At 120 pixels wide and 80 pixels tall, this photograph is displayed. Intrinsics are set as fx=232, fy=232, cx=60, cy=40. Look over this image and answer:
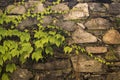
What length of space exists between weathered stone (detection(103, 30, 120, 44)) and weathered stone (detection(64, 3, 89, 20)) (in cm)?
45

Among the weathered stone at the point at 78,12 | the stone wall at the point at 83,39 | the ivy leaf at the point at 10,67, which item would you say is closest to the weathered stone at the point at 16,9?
the stone wall at the point at 83,39

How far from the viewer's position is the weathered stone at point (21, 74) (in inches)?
137

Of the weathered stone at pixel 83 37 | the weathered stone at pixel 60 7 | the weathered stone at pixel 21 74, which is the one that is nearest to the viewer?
the weathered stone at pixel 21 74

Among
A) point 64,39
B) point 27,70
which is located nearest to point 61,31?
point 64,39

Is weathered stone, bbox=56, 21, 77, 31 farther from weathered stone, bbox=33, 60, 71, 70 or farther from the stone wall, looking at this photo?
weathered stone, bbox=33, 60, 71, 70

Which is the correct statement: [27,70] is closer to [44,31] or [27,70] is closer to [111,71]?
[44,31]

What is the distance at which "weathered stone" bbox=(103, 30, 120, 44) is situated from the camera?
3596 millimetres

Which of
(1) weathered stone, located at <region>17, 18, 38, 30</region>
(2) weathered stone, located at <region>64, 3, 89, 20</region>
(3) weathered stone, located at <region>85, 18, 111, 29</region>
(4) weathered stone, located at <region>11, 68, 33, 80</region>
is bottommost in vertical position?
(4) weathered stone, located at <region>11, 68, 33, 80</region>

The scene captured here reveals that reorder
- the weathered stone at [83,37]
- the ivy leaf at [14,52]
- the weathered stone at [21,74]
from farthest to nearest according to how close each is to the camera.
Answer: the weathered stone at [83,37]
the weathered stone at [21,74]
the ivy leaf at [14,52]

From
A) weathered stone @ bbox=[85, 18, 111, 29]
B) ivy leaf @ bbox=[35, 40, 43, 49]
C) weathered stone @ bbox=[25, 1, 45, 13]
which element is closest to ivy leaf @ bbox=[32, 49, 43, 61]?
ivy leaf @ bbox=[35, 40, 43, 49]

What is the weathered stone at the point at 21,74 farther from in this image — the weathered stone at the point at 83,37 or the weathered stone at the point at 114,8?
the weathered stone at the point at 114,8

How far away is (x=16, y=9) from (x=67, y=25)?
85cm

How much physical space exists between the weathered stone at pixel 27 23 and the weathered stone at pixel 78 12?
0.51 metres

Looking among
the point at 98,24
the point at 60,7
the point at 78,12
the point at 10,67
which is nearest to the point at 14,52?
the point at 10,67
